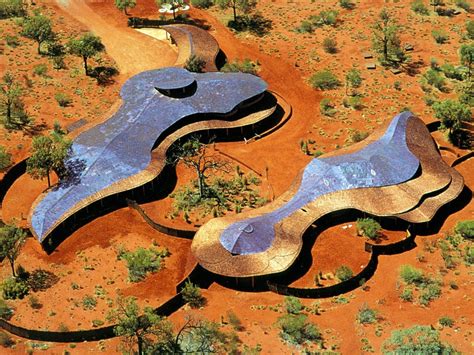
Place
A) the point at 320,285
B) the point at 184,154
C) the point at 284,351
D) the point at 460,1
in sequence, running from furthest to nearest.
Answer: the point at 460,1 → the point at 184,154 → the point at 320,285 → the point at 284,351

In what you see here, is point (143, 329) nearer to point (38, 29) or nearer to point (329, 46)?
point (38, 29)

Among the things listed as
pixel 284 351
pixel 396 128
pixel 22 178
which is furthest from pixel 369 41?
pixel 284 351

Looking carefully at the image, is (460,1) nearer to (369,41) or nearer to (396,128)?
(369,41)

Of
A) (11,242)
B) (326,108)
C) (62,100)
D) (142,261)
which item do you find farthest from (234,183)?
(62,100)

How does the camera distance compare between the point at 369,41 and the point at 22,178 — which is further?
the point at 369,41

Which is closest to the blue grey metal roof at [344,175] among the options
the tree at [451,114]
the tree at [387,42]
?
the tree at [451,114]

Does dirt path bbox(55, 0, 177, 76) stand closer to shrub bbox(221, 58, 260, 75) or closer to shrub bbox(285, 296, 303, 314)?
shrub bbox(221, 58, 260, 75)
